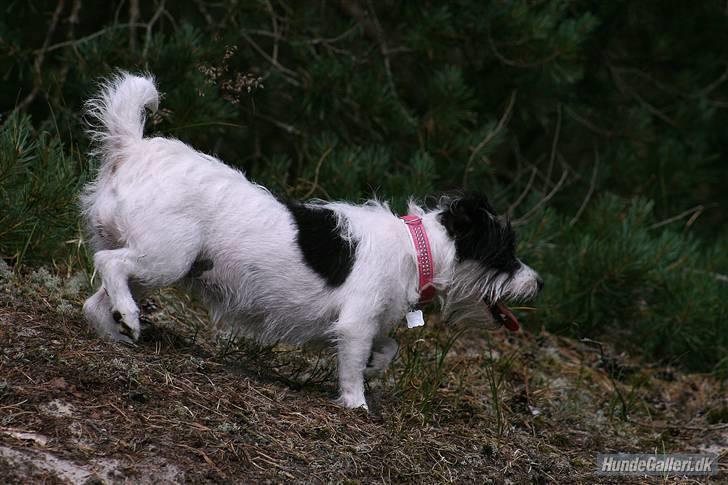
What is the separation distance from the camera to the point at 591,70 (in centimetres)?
864

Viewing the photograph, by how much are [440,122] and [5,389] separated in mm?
4055

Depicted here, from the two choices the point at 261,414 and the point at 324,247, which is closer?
the point at 261,414

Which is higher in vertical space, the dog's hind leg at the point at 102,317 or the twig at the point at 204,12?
the twig at the point at 204,12

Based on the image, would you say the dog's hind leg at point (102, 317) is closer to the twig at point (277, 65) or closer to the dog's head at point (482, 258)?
the dog's head at point (482, 258)

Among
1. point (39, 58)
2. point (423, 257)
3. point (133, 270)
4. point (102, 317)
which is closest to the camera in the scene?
point (133, 270)

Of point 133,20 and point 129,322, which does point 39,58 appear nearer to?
point 133,20

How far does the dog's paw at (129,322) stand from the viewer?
12.8ft

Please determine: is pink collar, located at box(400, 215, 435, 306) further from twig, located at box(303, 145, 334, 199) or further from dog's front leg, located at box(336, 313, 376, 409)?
twig, located at box(303, 145, 334, 199)

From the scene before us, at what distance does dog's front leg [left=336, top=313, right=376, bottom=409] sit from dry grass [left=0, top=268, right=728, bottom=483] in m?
0.10

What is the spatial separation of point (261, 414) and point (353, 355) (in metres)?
0.54

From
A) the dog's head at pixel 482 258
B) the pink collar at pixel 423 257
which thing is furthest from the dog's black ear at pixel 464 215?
the pink collar at pixel 423 257

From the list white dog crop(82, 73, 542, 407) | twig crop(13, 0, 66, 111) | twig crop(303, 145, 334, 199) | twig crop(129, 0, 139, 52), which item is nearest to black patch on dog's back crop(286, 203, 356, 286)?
white dog crop(82, 73, 542, 407)

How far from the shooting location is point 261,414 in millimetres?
3818

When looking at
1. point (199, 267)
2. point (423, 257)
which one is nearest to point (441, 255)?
point (423, 257)
